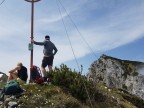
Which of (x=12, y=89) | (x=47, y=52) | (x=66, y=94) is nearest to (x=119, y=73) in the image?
(x=47, y=52)

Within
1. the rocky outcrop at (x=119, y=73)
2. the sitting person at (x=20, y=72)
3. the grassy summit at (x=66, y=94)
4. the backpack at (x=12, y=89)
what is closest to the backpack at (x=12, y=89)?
the backpack at (x=12, y=89)

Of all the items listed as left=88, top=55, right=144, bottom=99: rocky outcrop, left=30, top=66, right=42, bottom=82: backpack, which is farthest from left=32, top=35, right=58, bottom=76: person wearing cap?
left=88, top=55, right=144, bottom=99: rocky outcrop

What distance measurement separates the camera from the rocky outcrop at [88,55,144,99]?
39.3m

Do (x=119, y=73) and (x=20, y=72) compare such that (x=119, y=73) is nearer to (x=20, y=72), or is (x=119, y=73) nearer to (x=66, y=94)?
(x=20, y=72)

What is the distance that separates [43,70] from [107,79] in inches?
777

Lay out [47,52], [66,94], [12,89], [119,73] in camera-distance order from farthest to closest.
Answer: [119,73] < [47,52] < [66,94] < [12,89]

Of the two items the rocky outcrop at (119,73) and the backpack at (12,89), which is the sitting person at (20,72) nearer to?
the backpack at (12,89)

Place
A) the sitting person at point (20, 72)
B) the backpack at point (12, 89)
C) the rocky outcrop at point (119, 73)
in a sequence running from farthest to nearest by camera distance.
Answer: the rocky outcrop at point (119, 73) < the sitting person at point (20, 72) < the backpack at point (12, 89)

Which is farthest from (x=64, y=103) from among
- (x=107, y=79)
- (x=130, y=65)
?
(x=130, y=65)

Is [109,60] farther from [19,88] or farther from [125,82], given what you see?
[19,88]

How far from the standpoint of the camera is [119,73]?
40.7 meters

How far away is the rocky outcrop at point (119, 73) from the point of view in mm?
39344

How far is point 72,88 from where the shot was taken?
19.2m

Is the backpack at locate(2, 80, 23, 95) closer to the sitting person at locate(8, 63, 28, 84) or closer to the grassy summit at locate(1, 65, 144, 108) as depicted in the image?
the grassy summit at locate(1, 65, 144, 108)
